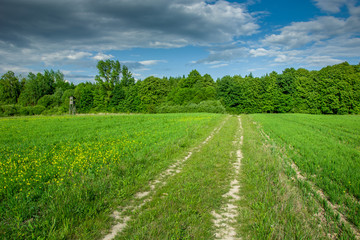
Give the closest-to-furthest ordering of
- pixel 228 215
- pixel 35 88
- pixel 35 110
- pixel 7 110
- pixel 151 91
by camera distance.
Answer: pixel 228 215 → pixel 7 110 → pixel 35 110 → pixel 151 91 → pixel 35 88

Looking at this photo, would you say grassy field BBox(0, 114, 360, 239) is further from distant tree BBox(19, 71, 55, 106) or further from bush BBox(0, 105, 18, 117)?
distant tree BBox(19, 71, 55, 106)

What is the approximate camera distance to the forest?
182 ft

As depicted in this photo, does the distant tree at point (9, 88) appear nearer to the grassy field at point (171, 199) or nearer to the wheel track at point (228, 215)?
the grassy field at point (171, 199)

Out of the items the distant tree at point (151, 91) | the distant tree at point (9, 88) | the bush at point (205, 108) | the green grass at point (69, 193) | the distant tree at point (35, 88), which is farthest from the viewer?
Answer: the distant tree at point (35, 88)

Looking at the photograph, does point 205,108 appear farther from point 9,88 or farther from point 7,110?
point 9,88

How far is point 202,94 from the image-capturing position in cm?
6606

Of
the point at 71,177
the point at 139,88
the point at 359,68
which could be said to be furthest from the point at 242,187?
the point at 359,68

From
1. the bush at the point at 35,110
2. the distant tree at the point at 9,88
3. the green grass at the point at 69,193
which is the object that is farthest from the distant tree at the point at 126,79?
the green grass at the point at 69,193

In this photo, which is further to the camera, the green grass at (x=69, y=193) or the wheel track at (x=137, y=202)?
the wheel track at (x=137, y=202)

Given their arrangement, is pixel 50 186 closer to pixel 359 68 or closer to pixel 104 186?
pixel 104 186

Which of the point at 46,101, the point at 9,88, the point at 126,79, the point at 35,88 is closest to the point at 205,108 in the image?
Result: the point at 126,79

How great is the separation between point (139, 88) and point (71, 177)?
67695 millimetres

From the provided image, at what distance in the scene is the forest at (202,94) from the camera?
55.6m

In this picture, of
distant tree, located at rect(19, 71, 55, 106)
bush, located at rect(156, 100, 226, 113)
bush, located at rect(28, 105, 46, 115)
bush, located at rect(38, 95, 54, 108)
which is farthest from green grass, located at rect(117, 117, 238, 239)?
distant tree, located at rect(19, 71, 55, 106)
